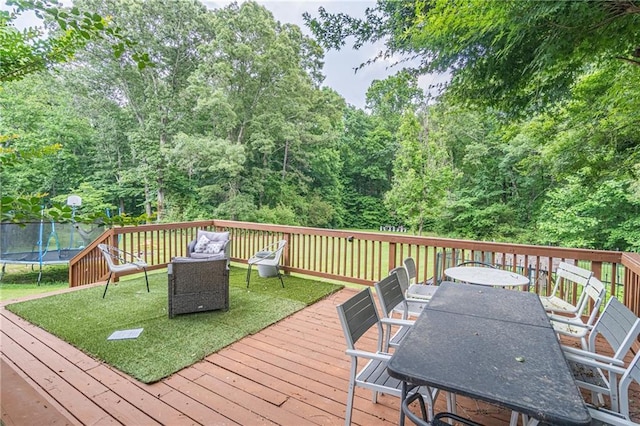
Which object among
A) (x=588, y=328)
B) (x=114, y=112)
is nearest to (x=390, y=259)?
(x=588, y=328)

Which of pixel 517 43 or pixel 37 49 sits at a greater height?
pixel 517 43

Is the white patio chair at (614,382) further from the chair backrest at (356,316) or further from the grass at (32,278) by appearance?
the grass at (32,278)

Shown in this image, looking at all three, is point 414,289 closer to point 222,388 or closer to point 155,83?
point 222,388

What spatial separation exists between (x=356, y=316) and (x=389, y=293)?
0.55 meters

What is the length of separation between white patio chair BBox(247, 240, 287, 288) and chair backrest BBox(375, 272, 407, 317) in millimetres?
2903

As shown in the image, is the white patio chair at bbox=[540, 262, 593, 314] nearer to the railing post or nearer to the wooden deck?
the wooden deck

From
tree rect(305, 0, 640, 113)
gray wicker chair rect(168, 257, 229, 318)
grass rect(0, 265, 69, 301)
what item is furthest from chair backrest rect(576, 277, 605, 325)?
grass rect(0, 265, 69, 301)

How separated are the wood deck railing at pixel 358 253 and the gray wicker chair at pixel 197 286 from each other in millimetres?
1224

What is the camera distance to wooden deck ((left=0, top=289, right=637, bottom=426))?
2090 mm

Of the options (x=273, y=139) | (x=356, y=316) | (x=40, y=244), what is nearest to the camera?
(x=356, y=316)

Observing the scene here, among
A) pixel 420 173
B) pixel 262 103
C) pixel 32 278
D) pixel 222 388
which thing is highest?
pixel 262 103

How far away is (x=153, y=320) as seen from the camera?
365cm

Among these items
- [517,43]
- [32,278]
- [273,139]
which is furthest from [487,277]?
[273,139]

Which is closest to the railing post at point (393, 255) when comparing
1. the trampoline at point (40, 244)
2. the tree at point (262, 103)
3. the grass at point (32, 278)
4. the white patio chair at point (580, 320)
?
the white patio chair at point (580, 320)
